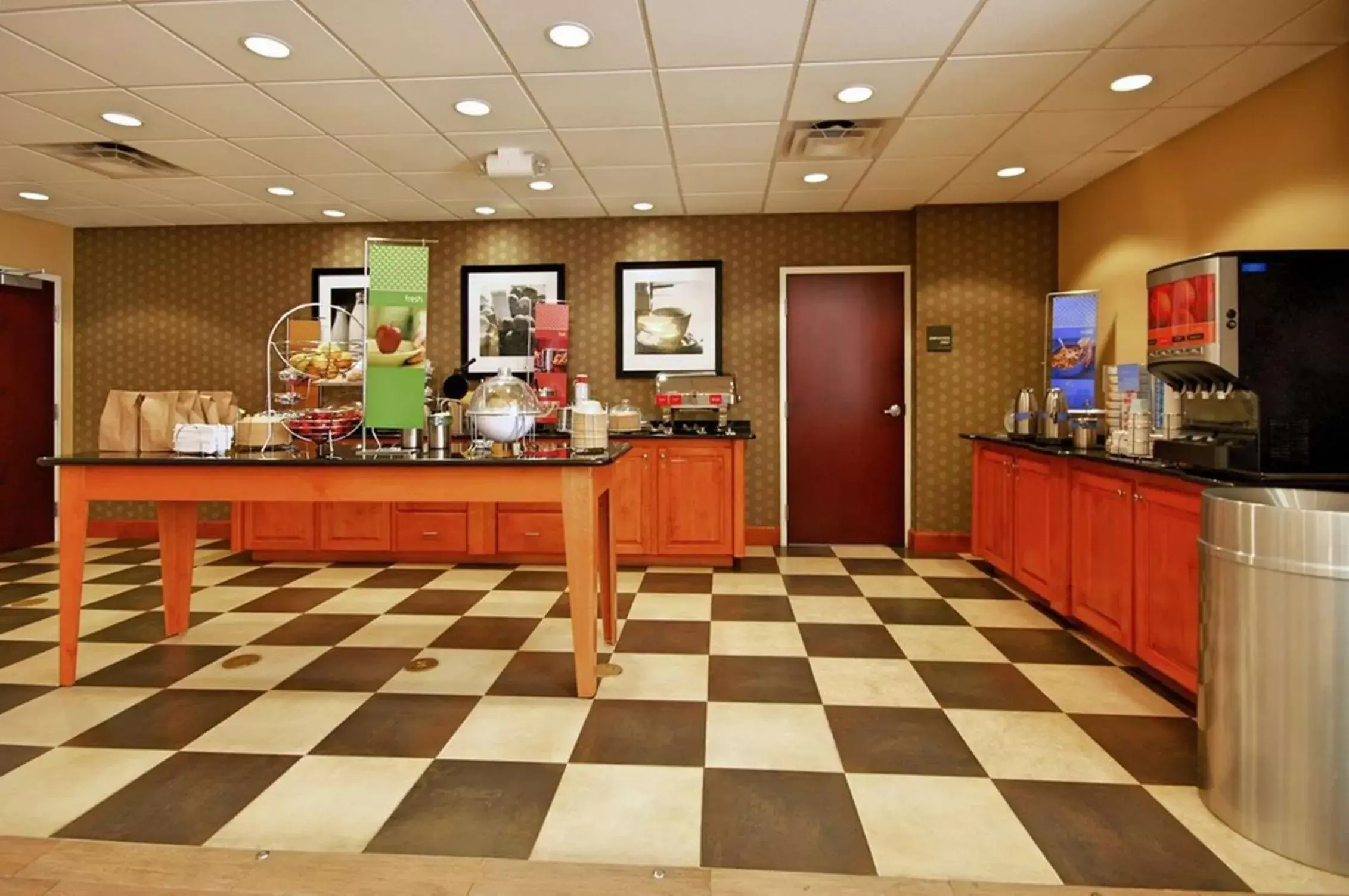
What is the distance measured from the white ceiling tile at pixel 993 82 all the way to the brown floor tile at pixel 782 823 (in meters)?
3.13

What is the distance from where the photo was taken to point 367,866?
188cm

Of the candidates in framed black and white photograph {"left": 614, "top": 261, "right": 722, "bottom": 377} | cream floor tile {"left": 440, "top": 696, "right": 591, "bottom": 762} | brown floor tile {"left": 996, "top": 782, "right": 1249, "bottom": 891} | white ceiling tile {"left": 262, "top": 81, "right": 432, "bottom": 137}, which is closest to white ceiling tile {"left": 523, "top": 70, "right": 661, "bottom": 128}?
white ceiling tile {"left": 262, "top": 81, "right": 432, "bottom": 137}

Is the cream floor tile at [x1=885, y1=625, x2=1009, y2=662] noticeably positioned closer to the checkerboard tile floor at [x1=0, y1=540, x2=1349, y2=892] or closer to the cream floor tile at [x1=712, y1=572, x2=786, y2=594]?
the checkerboard tile floor at [x1=0, y1=540, x2=1349, y2=892]

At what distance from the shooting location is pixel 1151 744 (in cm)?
262

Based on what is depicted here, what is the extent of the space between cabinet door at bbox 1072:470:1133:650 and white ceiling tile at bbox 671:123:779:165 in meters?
Result: 2.55

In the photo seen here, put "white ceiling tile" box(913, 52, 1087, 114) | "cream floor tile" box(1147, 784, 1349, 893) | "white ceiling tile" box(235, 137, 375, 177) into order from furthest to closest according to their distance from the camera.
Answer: "white ceiling tile" box(235, 137, 375, 177) → "white ceiling tile" box(913, 52, 1087, 114) → "cream floor tile" box(1147, 784, 1349, 893)

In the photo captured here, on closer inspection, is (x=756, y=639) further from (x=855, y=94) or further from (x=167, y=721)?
(x=855, y=94)

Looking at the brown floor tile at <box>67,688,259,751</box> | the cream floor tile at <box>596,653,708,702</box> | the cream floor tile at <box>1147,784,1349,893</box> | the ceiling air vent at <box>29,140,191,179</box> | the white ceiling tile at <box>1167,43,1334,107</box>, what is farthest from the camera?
the ceiling air vent at <box>29,140,191,179</box>

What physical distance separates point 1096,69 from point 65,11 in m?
4.40

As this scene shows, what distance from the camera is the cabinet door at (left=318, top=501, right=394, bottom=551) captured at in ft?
18.4

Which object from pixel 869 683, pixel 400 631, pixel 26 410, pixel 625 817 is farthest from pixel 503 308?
pixel 625 817

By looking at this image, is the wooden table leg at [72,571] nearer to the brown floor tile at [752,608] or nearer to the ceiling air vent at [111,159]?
the ceiling air vent at [111,159]

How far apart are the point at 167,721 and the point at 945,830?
2.73m

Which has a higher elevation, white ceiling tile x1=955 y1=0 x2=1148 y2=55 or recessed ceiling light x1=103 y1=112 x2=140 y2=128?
recessed ceiling light x1=103 y1=112 x2=140 y2=128
